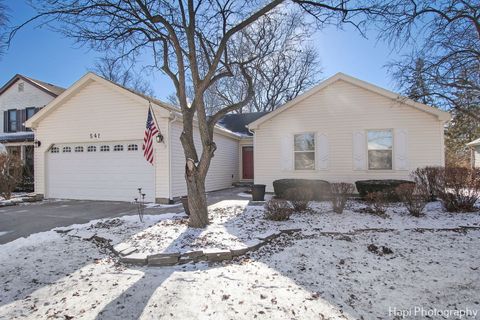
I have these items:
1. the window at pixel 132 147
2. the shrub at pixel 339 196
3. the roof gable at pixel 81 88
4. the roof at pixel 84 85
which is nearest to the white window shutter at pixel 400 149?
the shrub at pixel 339 196

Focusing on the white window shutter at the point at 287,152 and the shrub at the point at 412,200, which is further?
the white window shutter at the point at 287,152

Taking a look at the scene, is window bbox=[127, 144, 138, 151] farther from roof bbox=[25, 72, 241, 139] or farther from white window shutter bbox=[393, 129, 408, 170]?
white window shutter bbox=[393, 129, 408, 170]

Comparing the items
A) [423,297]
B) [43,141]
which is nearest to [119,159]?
[43,141]

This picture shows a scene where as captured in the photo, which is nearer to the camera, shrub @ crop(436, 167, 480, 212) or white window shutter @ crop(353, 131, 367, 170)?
shrub @ crop(436, 167, 480, 212)

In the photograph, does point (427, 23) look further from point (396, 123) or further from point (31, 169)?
point (31, 169)

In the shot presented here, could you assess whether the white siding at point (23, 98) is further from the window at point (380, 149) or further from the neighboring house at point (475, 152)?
the neighboring house at point (475, 152)

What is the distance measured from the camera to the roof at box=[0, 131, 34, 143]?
15922 millimetres

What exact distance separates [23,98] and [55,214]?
14.5m

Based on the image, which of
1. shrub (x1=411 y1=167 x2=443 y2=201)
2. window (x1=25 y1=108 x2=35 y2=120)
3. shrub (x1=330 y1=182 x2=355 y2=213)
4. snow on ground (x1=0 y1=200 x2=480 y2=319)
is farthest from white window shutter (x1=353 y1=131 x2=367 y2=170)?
window (x1=25 y1=108 x2=35 y2=120)

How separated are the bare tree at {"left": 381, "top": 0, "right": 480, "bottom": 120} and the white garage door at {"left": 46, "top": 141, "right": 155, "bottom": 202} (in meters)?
8.96

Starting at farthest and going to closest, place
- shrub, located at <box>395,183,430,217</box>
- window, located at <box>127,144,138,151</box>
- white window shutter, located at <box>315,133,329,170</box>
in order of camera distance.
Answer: white window shutter, located at <box>315,133,329,170</box>, window, located at <box>127,144,138,151</box>, shrub, located at <box>395,183,430,217</box>

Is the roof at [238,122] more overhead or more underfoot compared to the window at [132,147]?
more overhead

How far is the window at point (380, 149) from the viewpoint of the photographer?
33.1ft

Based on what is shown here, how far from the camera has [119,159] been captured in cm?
1065
